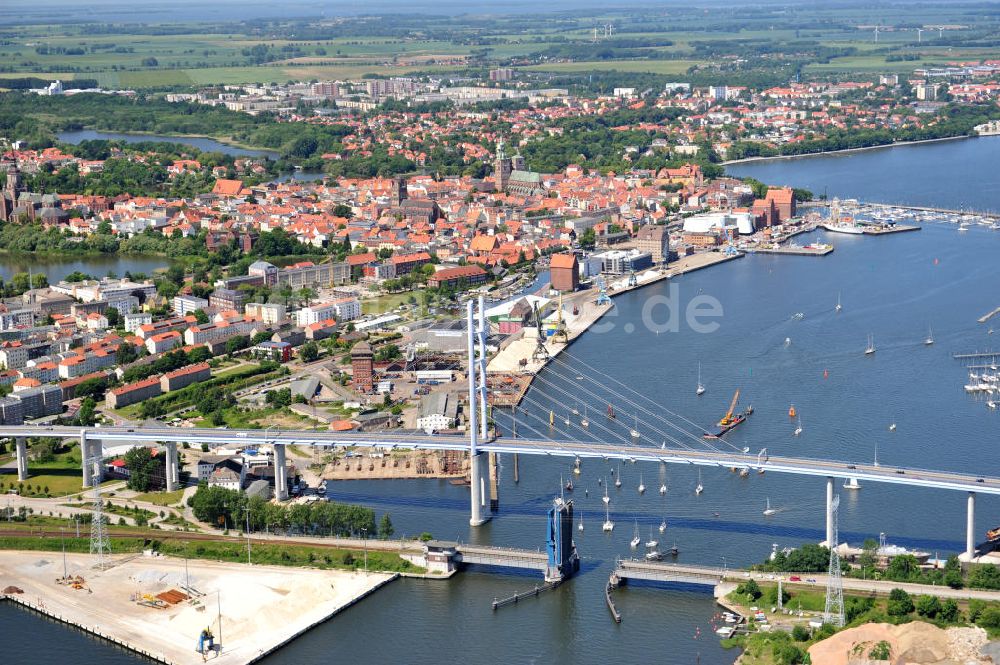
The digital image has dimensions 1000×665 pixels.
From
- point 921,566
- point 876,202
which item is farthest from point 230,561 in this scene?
point 876,202

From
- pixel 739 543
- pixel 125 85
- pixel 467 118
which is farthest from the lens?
pixel 125 85

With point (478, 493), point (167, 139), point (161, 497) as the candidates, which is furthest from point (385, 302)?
point (167, 139)

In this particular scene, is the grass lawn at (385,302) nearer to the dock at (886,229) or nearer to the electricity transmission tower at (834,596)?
the dock at (886,229)

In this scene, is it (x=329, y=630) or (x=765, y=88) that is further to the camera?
(x=765, y=88)

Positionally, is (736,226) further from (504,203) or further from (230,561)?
(230,561)

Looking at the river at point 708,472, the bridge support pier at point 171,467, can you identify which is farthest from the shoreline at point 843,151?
the bridge support pier at point 171,467

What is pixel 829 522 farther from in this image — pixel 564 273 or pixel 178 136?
pixel 178 136
